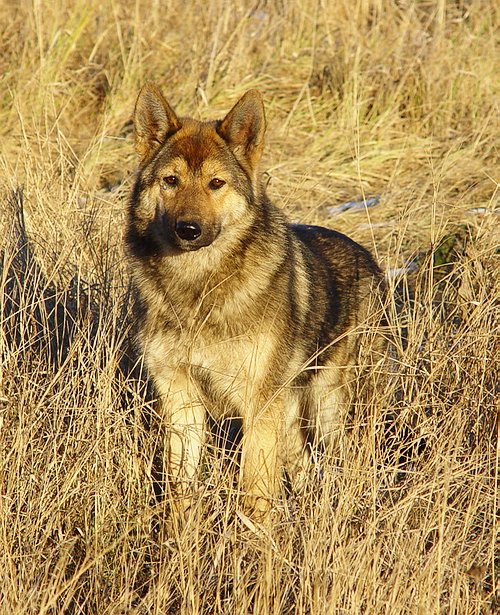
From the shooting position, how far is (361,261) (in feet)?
16.8

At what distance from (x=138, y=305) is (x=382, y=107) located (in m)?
4.75

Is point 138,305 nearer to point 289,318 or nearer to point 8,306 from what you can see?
point 289,318

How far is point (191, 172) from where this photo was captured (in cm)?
417

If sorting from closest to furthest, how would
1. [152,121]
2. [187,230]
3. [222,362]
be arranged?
[187,230] < [222,362] < [152,121]

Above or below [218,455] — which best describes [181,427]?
above

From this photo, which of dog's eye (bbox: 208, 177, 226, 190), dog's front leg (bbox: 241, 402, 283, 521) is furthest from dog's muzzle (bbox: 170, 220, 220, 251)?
dog's front leg (bbox: 241, 402, 283, 521)

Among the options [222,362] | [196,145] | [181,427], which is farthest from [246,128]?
[181,427]

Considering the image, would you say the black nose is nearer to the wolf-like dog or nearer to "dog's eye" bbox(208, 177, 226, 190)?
the wolf-like dog

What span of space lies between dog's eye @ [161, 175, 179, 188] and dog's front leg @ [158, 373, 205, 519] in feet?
2.83

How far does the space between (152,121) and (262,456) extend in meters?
1.65

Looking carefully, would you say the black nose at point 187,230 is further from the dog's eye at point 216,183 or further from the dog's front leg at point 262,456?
the dog's front leg at point 262,456

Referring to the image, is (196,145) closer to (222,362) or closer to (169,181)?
(169,181)

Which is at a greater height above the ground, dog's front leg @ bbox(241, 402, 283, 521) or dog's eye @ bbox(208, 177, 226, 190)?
dog's eye @ bbox(208, 177, 226, 190)

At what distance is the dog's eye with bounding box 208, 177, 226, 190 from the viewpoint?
419 cm
